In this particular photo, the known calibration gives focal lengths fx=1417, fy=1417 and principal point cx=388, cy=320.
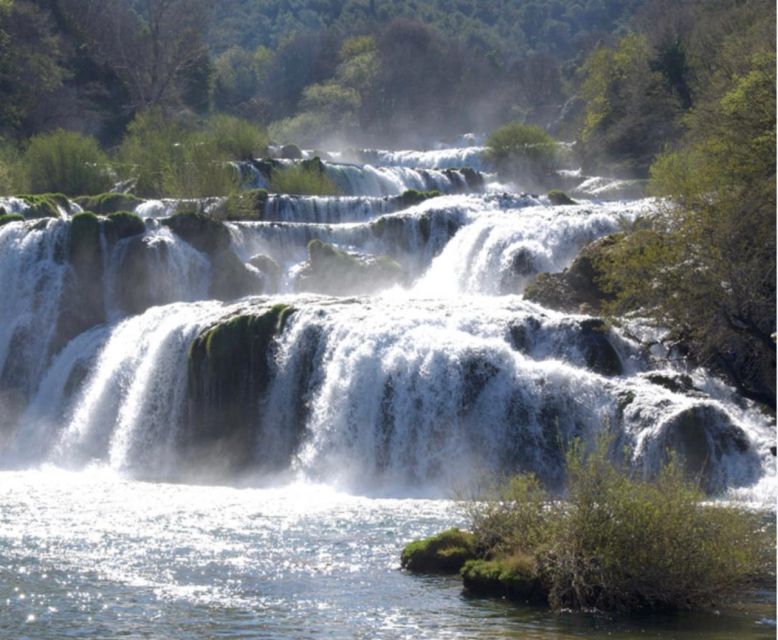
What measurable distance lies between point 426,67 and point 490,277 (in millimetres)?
67207

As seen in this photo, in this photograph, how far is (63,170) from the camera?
179ft

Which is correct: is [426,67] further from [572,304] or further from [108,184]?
[572,304]

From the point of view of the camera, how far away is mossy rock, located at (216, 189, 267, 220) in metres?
46.4

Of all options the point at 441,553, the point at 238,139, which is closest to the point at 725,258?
the point at 441,553

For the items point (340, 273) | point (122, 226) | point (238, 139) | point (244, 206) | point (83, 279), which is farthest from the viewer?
point (238, 139)

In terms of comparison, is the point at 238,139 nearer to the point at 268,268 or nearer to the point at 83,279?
the point at 268,268

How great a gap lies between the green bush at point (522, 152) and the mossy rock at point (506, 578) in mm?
43792

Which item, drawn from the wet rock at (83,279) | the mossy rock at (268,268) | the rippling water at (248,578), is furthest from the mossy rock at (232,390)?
the mossy rock at (268,268)

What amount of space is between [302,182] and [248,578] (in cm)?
3401

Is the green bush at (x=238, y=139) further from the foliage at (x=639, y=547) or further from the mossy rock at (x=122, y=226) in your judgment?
the foliage at (x=639, y=547)

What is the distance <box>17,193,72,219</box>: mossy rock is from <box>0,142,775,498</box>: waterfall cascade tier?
49cm

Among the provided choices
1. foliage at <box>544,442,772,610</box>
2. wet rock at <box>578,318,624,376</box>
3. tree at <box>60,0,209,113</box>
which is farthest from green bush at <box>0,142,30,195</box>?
foliage at <box>544,442,772,610</box>

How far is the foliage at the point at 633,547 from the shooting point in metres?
18.4

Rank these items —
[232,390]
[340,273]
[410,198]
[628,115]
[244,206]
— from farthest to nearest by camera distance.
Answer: [628,115] → [410,198] → [244,206] → [340,273] → [232,390]
